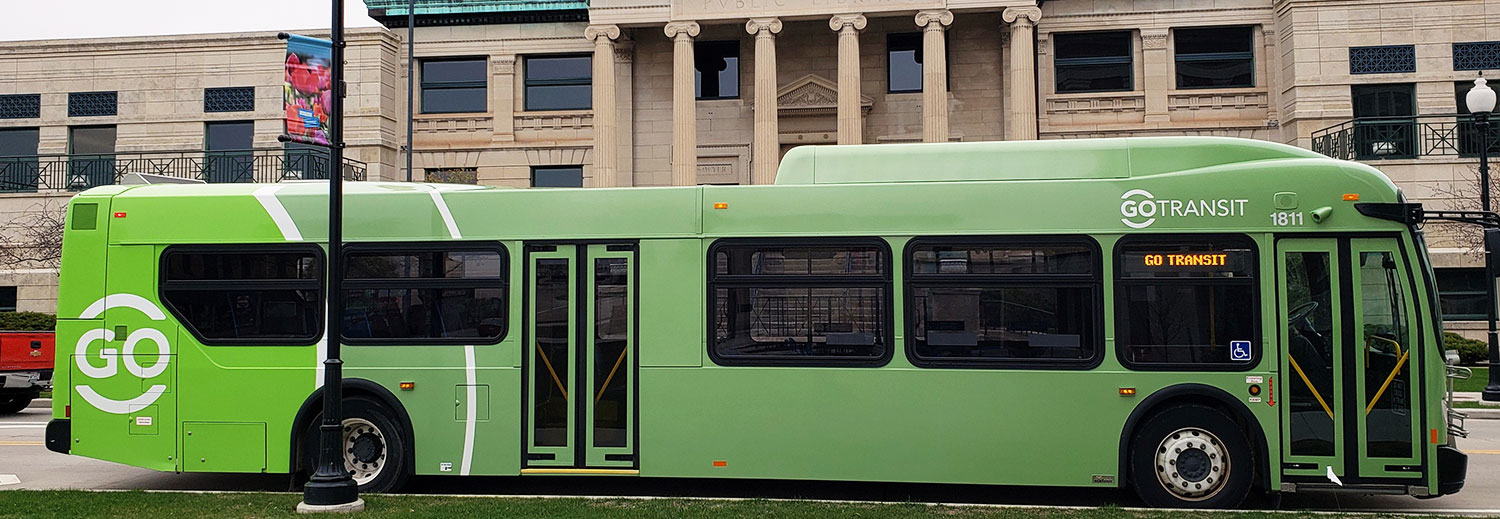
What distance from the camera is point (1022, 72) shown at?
30.2 m

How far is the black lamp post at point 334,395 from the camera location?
27.3 ft

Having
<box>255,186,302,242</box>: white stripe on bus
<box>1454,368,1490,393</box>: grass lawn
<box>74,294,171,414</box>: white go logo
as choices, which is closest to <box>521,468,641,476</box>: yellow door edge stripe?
<box>255,186,302,242</box>: white stripe on bus

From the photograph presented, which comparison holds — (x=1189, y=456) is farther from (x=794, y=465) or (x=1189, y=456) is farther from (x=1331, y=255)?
(x=794, y=465)

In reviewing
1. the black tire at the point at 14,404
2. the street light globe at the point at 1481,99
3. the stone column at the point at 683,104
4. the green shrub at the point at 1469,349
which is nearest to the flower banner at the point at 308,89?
the black tire at the point at 14,404

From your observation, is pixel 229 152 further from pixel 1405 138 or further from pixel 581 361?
pixel 1405 138

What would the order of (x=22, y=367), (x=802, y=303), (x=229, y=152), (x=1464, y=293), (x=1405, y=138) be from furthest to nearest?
(x=229, y=152) → (x=1405, y=138) → (x=1464, y=293) → (x=22, y=367) → (x=802, y=303)

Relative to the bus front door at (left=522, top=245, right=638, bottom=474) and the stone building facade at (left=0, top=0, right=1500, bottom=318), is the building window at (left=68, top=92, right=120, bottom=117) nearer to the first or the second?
the stone building facade at (left=0, top=0, right=1500, bottom=318)

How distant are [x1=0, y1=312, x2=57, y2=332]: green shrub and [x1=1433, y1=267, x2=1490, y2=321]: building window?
118 feet

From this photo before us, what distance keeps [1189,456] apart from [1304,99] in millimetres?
24957

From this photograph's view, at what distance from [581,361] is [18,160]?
101 ft

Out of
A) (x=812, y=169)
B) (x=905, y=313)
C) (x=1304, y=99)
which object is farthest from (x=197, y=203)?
(x=1304, y=99)

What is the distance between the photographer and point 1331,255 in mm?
8469

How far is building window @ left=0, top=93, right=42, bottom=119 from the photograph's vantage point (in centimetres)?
3325

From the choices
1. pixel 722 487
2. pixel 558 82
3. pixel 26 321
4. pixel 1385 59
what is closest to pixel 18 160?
pixel 26 321
